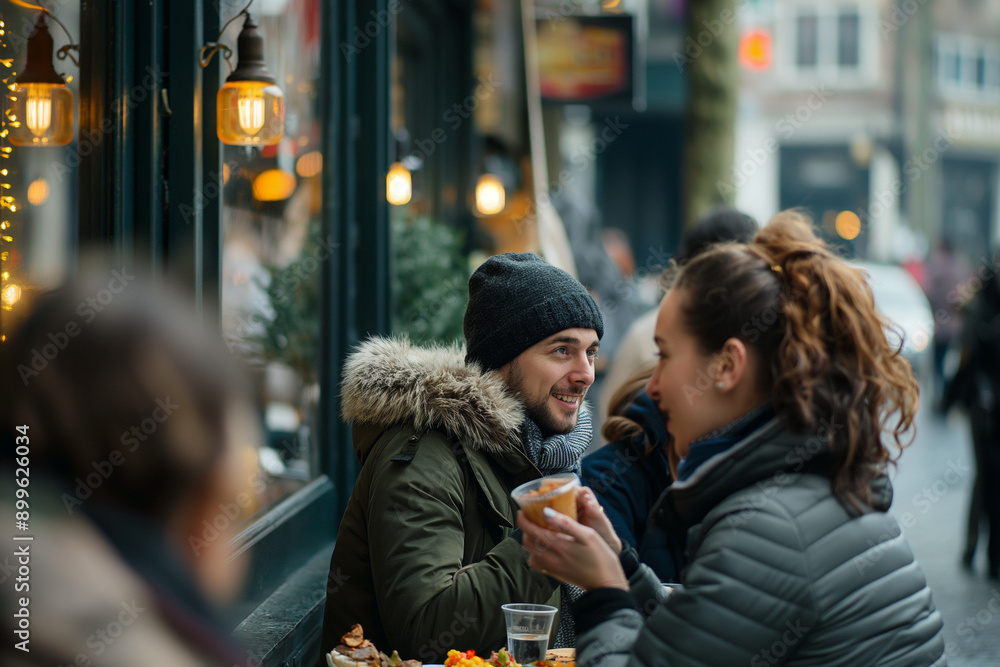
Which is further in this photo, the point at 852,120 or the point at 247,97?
the point at 852,120

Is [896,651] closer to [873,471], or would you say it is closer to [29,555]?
[873,471]

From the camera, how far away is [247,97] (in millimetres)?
3002

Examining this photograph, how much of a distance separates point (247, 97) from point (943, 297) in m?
15.4

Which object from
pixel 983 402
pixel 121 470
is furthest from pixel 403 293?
pixel 121 470

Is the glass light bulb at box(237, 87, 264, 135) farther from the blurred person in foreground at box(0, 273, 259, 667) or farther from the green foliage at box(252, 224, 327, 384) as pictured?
the blurred person in foreground at box(0, 273, 259, 667)

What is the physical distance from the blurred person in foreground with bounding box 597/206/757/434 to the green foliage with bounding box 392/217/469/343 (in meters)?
0.96

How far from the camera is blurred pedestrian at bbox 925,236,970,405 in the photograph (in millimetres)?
14648

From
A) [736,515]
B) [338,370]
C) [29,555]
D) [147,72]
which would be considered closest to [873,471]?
[736,515]

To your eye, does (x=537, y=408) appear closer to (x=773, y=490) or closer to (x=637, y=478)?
(x=637, y=478)

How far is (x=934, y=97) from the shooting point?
3064 cm

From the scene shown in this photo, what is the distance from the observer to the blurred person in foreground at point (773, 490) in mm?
1671

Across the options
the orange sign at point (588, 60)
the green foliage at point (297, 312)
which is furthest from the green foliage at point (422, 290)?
the orange sign at point (588, 60)

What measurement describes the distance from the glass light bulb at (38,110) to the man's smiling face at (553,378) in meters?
1.35

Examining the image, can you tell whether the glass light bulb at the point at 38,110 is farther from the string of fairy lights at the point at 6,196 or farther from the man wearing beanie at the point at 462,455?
the man wearing beanie at the point at 462,455
